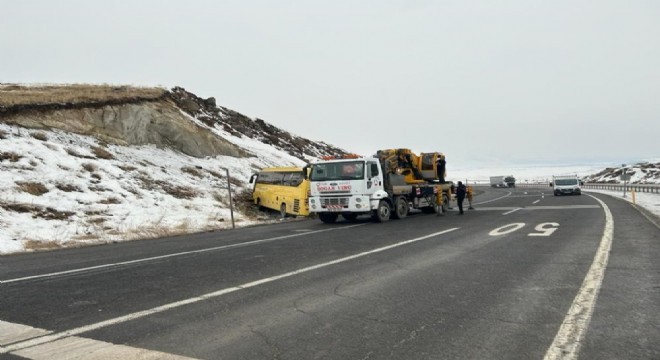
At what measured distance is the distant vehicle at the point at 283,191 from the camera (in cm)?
2238

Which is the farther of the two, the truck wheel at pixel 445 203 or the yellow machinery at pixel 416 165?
A: the truck wheel at pixel 445 203

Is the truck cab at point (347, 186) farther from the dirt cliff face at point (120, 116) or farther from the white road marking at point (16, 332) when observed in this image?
the dirt cliff face at point (120, 116)

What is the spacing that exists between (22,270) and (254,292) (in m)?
5.55

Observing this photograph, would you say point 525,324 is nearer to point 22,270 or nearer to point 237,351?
point 237,351

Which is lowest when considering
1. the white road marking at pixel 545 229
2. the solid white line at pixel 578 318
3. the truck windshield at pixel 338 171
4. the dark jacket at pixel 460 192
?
the white road marking at pixel 545 229

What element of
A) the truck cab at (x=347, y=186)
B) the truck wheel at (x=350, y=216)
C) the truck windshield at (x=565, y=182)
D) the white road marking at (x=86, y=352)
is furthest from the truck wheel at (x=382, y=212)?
the truck windshield at (x=565, y=182)

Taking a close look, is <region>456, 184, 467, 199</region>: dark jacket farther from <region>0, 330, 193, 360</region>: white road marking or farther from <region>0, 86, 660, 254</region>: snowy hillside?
<region>0, 330, 193, 360</region>: white road marking

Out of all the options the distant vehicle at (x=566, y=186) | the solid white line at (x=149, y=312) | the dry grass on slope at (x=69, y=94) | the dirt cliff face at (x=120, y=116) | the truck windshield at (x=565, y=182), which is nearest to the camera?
the solid white line at (x=149, y=312)

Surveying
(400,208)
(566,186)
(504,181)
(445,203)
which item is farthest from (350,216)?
(504,181)

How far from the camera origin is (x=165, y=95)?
39.6 m

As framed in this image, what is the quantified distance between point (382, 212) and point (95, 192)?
42.2ft

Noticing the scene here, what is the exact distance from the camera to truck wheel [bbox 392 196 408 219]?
19688 millimetres

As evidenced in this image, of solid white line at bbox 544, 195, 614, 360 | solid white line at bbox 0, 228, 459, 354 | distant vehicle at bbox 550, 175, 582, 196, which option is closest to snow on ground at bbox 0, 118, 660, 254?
solid white line at bbox 0, 228, 459, 354

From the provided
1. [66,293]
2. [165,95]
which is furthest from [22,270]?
[165,95]
